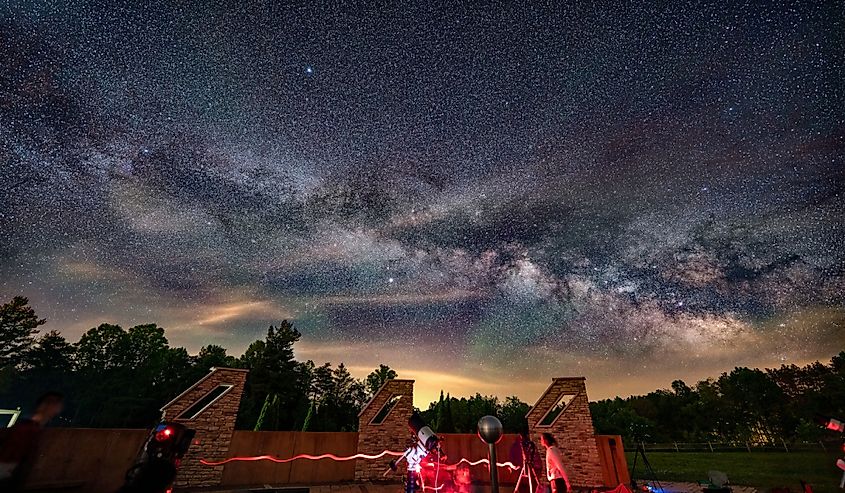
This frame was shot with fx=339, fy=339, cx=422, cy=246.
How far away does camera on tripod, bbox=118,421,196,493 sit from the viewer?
410 cm

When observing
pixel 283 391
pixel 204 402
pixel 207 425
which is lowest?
pixel 207 425

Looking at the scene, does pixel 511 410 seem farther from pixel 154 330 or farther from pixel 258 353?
pixel 154 330

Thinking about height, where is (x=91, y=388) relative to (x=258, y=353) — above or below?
below

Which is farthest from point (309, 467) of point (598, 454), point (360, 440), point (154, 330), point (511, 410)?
point (511, 410)

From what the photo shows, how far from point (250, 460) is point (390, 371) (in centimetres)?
5055

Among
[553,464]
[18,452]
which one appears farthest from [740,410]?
[18,452]

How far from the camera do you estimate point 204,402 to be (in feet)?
37.2

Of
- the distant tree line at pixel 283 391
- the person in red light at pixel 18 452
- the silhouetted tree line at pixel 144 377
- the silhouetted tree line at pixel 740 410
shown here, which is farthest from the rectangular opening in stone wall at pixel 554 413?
the silhouetted tree line at pixel 740 410

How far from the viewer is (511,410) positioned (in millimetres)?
75625

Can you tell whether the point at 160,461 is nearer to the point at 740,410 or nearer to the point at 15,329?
the point at 15,329

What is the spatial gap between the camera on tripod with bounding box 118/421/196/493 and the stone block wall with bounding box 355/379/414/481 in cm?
770

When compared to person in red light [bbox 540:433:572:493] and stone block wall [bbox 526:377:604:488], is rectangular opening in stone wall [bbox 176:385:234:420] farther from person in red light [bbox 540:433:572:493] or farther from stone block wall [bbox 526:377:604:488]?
stone block wall [bbox 526:377:604:488]

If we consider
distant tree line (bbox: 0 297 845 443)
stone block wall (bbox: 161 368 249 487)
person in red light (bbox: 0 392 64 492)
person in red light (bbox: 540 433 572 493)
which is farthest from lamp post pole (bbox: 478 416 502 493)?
distant tree line (bbox: 0 297 845 443)

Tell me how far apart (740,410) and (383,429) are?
9379 centimetres
